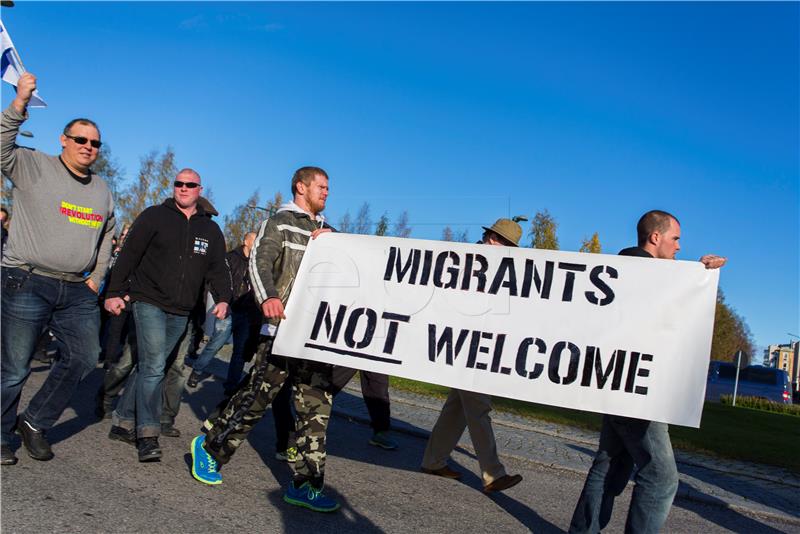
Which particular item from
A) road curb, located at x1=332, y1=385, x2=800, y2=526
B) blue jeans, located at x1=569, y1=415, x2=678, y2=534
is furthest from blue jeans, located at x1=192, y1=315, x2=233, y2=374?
blue jeans, located at x1=569, y1=415, x2=678, y2=534

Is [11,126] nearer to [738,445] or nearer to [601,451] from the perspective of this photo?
[601,451]

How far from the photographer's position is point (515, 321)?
4.32 meters

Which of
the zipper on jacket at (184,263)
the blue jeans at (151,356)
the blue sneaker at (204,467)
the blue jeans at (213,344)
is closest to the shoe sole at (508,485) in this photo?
the blue sneaker at (204,467)

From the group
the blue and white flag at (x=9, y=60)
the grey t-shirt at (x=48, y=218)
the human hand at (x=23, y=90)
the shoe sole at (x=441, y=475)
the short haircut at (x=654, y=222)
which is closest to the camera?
the short haircut at (x=654, y=222)

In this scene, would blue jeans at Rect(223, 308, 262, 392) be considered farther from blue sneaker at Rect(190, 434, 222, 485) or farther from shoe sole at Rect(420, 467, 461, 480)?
blue sneaker at Rect(190, 434, 222, 485)

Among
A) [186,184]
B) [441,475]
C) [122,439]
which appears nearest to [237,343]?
[122,439]

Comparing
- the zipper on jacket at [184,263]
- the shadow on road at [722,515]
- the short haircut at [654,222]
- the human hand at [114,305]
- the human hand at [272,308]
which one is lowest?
the shadow on road at [722,515]

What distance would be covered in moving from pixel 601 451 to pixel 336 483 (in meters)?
2.00

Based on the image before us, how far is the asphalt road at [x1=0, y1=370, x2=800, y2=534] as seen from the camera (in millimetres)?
3732

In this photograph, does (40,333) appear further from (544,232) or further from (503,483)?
(544,232)

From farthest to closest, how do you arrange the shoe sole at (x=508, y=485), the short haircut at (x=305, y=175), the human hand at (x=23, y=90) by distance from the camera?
1. the shoe sole at (x=508, y=485)
2. the short haircut at (x=305, y=175)
3. the human hand at (x=23, y=90)

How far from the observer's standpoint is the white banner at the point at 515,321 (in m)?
3.88

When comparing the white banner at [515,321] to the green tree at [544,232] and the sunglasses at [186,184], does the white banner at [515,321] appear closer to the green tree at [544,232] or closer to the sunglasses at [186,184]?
the sunglasses at [186,184]

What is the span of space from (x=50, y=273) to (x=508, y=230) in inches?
136
